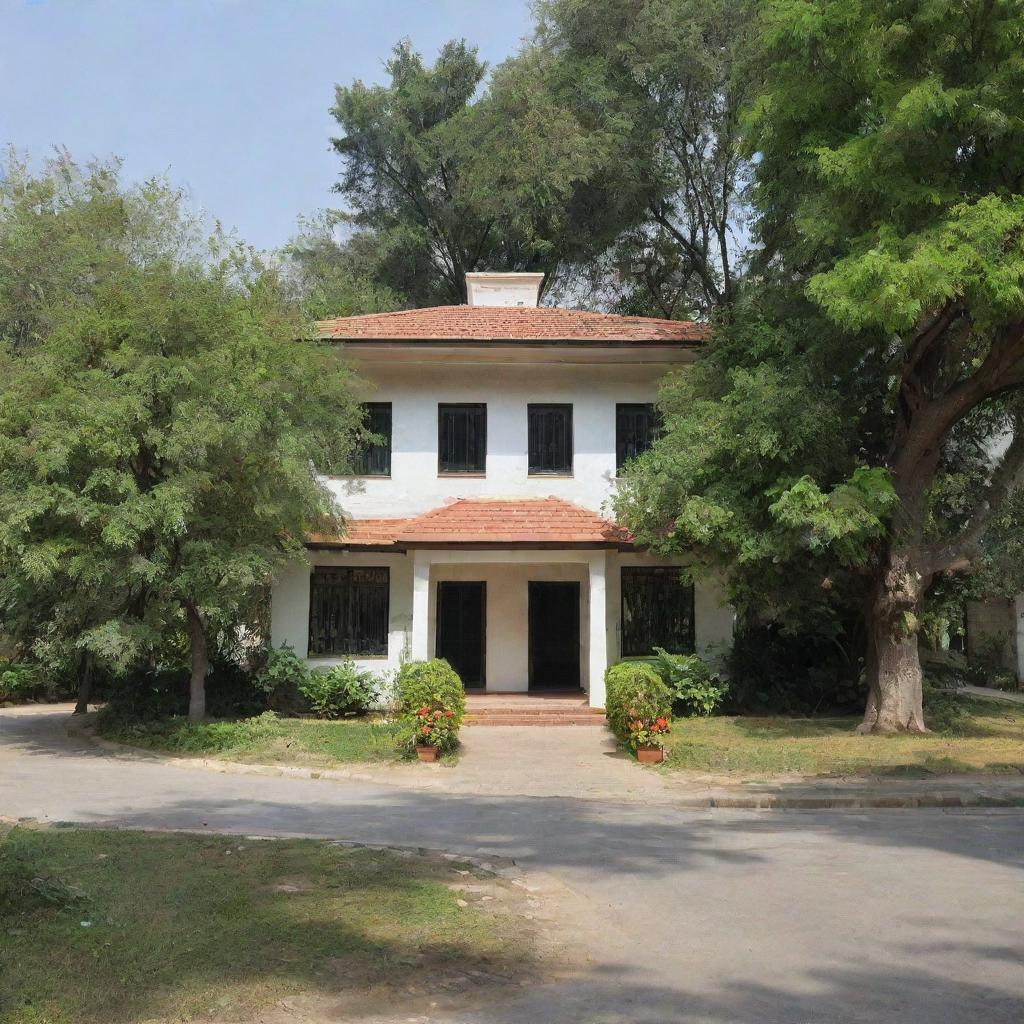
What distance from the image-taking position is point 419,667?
15.1 metres

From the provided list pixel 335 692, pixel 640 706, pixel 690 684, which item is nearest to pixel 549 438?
pixel 690 684

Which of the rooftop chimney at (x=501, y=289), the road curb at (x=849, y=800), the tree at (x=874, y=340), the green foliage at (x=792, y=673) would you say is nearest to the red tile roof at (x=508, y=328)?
the rooftop chimney at (x=501, y=289)

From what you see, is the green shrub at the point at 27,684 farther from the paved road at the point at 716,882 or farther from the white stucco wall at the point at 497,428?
the paved road at the point at 716,882

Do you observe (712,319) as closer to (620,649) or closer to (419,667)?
(620,649)

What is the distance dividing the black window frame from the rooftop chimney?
484cm

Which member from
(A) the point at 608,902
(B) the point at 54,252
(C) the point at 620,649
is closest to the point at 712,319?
(C) the point at 620,649

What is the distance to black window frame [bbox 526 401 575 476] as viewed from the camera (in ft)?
68.4

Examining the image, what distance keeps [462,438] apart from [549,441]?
177cm

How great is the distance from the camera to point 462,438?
68.7ft

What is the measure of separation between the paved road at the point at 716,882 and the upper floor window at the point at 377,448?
26.7 feet

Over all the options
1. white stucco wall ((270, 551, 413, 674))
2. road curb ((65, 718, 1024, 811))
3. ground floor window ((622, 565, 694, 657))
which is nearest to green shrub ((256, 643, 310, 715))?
white stucco wall ((270, 551, 413, 674))

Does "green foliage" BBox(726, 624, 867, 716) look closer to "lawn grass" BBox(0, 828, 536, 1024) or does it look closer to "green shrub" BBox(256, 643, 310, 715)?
"green shrub" BBox(256, 643, 310, 715)

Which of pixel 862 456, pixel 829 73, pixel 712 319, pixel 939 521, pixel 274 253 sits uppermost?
pixel 274 253

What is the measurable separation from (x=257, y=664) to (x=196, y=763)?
15.0 ft
